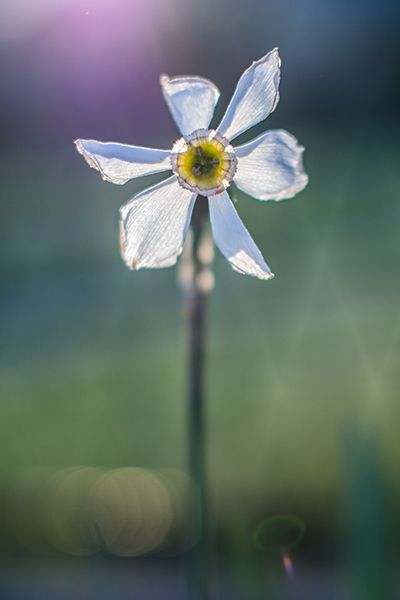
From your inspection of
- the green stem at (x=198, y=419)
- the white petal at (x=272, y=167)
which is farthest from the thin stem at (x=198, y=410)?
the white petal at (x=272, y=167)

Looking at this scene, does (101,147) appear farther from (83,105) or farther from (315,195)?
(83,105)

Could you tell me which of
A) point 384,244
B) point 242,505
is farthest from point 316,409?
point 384,244

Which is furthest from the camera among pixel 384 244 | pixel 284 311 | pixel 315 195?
pixel 315 195

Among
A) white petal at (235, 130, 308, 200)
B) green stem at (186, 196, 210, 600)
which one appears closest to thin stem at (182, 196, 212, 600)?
green stem at (186, 196, 210, 600)

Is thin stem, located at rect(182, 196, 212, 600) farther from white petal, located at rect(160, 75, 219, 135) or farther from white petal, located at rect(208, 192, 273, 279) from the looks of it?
white petal, located at rect(160, 75, 219, 135)

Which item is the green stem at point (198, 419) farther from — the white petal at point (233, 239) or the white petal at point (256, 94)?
the white petal at point (256, 94)

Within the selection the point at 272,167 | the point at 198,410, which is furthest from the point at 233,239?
the point at 198,410
